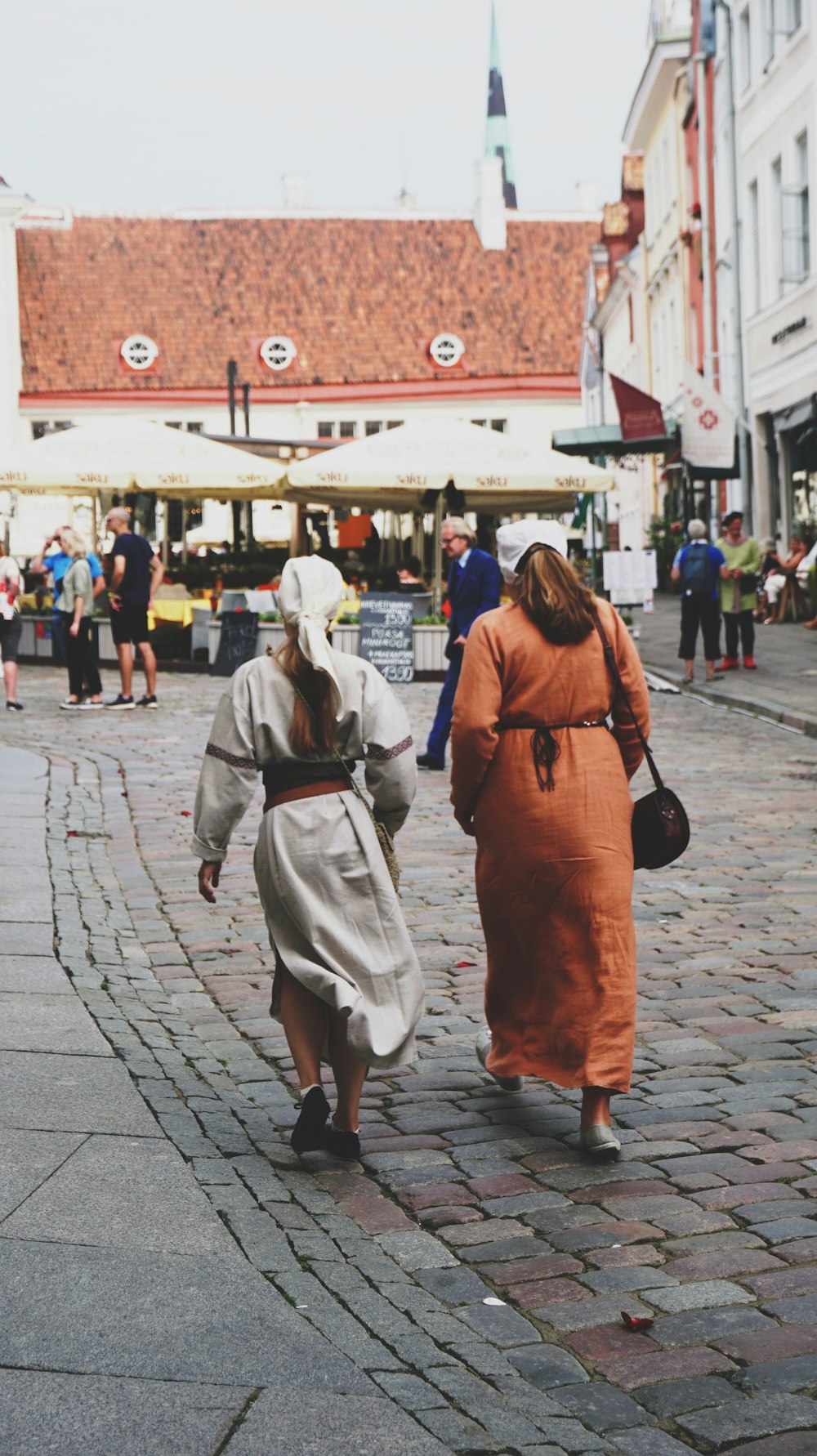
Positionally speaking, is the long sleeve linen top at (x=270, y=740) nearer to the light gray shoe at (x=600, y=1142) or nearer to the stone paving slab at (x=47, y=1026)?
the light gray shoe at (x=600, y=1142)

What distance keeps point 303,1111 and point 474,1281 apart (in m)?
0.97

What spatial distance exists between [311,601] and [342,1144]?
1465 millimetres

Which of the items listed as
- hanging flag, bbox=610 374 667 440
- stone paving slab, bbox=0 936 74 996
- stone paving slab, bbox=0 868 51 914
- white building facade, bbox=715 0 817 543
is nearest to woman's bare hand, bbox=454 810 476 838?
stone paving slab, bbox=0 936 74 996

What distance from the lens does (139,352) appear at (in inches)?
2251

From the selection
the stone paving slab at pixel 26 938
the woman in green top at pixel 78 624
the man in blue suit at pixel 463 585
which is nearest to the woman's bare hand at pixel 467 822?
the stone paving slab at pixel 26 938

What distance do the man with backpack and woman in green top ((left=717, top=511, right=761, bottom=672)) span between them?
0.14 m

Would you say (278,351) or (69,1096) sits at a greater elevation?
(278,351)

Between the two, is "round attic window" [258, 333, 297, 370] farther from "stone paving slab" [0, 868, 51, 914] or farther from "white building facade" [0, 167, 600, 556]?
"stone paving slab" [0, 868, 51, 914]

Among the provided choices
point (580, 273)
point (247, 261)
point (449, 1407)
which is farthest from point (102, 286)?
point (449, 1407)

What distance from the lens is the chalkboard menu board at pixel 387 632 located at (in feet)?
70.0

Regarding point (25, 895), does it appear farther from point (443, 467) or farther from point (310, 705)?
point (443, 467)

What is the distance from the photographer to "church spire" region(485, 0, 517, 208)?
113 m

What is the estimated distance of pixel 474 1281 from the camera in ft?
14.1

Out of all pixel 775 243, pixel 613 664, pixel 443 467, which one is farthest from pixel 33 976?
pixel 775 243
